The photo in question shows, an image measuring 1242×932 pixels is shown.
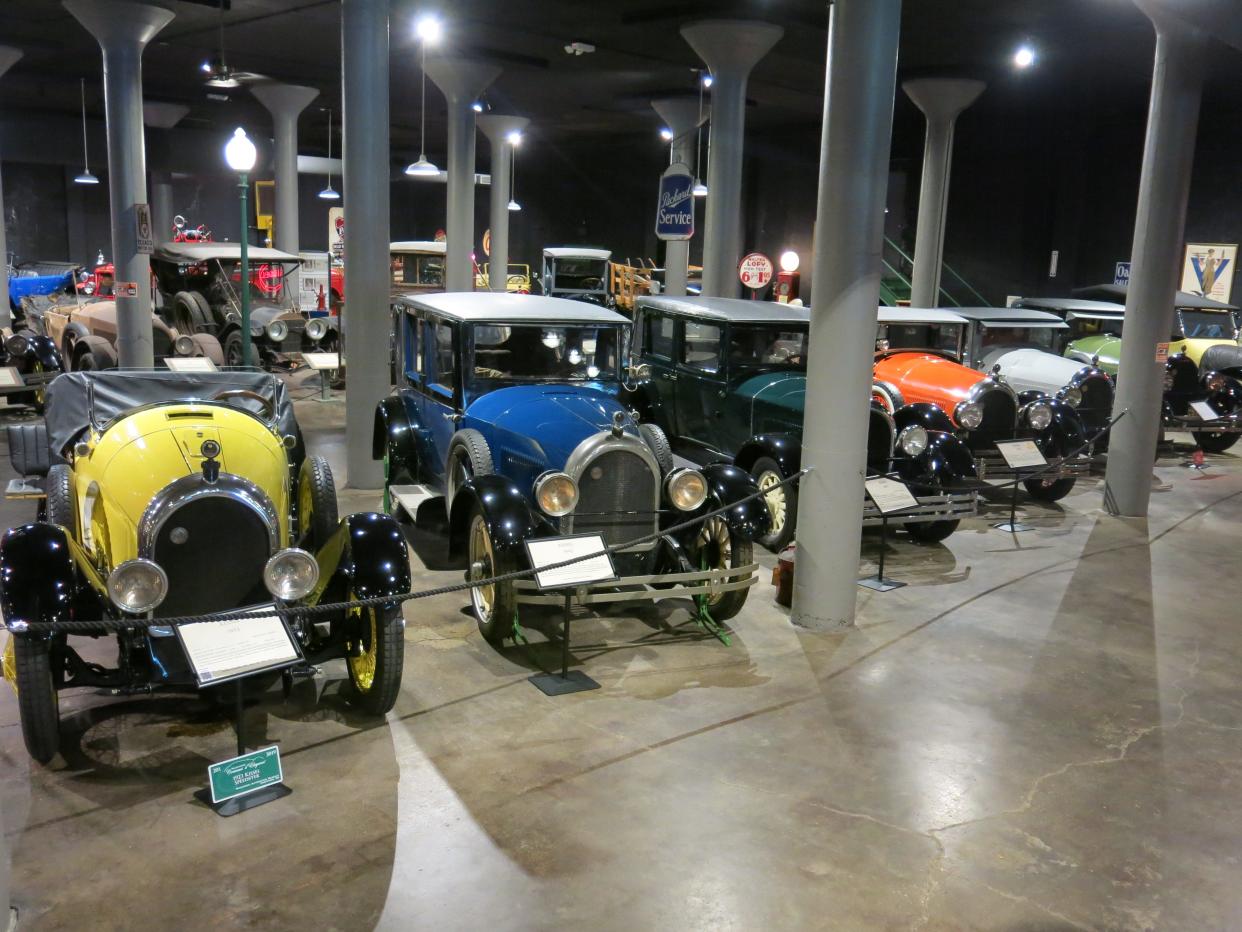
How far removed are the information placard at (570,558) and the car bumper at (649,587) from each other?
5.6 inches

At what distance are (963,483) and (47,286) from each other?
19550 mm

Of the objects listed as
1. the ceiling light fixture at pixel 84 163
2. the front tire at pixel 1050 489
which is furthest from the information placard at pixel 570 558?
the ceiling light fixture at pixel 84 163

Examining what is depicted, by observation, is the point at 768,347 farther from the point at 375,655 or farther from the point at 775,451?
the point at 375,655

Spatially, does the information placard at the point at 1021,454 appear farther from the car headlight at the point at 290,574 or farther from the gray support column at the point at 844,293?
the car headlight at the point at 290,574

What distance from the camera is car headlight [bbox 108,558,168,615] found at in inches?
152

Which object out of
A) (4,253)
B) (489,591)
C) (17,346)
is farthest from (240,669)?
(4,253)

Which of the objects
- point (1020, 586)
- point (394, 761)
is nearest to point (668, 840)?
point (394, 761)

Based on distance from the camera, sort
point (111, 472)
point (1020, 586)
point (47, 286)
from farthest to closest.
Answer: point (47, 286)
point (1020, 586)
point (111, 472)

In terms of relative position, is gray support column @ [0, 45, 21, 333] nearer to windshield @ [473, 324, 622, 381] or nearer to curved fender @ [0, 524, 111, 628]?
windshield @ [473, 324, 622, 381]

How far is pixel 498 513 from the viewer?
536cm

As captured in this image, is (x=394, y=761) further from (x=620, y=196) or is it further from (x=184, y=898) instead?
(x=620, y=196)

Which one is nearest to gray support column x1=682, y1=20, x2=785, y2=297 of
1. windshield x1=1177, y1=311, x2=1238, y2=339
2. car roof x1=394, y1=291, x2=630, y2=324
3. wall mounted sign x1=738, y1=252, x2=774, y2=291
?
wall mounted sign x1=738, y1=252, x2=774, y2=291

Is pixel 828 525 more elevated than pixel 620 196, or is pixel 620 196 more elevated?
pixel 620 196

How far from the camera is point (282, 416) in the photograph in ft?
20.0
